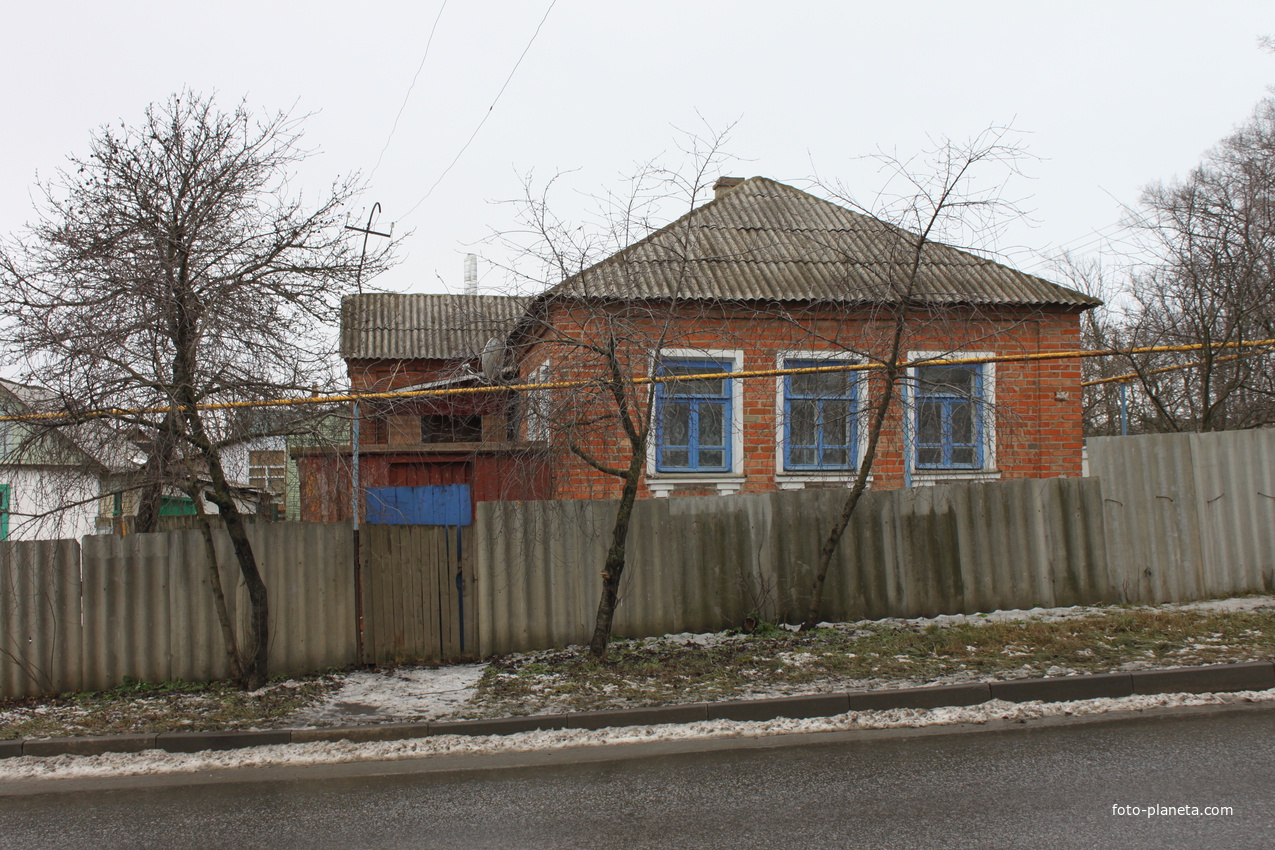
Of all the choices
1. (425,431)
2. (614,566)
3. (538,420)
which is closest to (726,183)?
(425,431)

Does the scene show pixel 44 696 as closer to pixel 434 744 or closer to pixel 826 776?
pixel 434 744

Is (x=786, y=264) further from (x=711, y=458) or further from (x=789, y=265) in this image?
(x=711, y=458)

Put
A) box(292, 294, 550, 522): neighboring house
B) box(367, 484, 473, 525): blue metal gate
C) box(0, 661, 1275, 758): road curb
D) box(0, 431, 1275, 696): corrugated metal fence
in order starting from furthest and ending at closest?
box(367, 484, 473, 525): blue metal gate, box(292, 294, 550, 522): neighboring house, box(0, 431, 1275, 696): corrugated metal fence, box(0, 661, 1275, 758): road curb

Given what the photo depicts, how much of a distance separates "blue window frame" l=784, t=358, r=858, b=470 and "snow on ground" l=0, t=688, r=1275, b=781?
5.29 m

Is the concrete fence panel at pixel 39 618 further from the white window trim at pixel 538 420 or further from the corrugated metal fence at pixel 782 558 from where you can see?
the white window trim at pixel 538 420

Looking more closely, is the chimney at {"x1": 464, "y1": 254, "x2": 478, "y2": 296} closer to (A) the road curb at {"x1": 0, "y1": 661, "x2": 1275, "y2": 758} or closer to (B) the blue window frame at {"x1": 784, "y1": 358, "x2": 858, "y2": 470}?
(B) the blue window frame at {"x1": 784, "y1": 358, "x2": 858, "y2": 470}

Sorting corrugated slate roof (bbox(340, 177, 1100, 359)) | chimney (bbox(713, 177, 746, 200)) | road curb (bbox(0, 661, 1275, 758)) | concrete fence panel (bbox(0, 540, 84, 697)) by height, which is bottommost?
road curb (bbox(0, 661, 1275, 758))

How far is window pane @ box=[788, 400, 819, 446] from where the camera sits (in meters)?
11.9

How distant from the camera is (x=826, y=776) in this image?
16.1 ft

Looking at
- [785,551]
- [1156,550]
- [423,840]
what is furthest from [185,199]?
[1156,550]

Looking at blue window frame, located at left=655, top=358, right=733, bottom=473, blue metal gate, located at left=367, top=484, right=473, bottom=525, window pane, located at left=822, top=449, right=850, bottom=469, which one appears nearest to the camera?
blue window frame, located at left=655, top=358, right=733, bottom=473

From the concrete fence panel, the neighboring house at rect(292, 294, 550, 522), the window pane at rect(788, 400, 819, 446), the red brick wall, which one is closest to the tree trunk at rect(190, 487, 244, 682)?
the neighboring house at rect(292, 294, 550, 522)

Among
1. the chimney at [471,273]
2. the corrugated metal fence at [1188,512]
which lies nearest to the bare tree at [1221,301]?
the corrugated metal fence at [1188,512]

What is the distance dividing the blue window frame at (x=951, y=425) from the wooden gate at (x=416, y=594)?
5.98 meters
